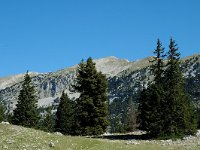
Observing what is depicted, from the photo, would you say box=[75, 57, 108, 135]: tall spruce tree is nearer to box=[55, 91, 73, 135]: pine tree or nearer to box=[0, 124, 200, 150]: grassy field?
box=[0, 124, 200, 150]: grassy field

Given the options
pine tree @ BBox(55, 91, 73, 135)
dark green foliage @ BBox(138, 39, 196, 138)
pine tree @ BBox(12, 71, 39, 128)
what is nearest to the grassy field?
dark green foliage @ BBox(138, 39, 196, 138)

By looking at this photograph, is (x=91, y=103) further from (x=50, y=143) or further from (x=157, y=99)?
(x=50, y=143)

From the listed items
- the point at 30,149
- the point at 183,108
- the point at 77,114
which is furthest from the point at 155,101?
the point at 30,149

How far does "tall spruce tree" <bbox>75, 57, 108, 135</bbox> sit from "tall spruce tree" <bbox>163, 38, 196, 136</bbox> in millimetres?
11940

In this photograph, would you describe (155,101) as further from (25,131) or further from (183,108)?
(25,131)

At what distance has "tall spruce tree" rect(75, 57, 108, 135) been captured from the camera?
220 feet

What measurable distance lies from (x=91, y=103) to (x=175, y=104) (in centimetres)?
1440

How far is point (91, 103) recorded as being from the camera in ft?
219

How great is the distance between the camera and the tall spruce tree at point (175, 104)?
5962 cm

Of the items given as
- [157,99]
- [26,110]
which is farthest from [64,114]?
[157,99]

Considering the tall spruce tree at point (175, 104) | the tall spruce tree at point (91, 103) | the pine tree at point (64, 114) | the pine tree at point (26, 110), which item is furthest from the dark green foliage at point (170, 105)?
the pine tree at point (64, 114)

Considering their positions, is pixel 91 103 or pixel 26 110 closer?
pixel 91 103

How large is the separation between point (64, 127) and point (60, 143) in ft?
183

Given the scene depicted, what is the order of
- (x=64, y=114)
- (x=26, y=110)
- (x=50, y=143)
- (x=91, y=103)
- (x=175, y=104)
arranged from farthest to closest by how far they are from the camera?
(x=64, y=114) < (x=26, y=110) < (x=91, y=103) < (x=175, y=104) < (x=50, y=143)
